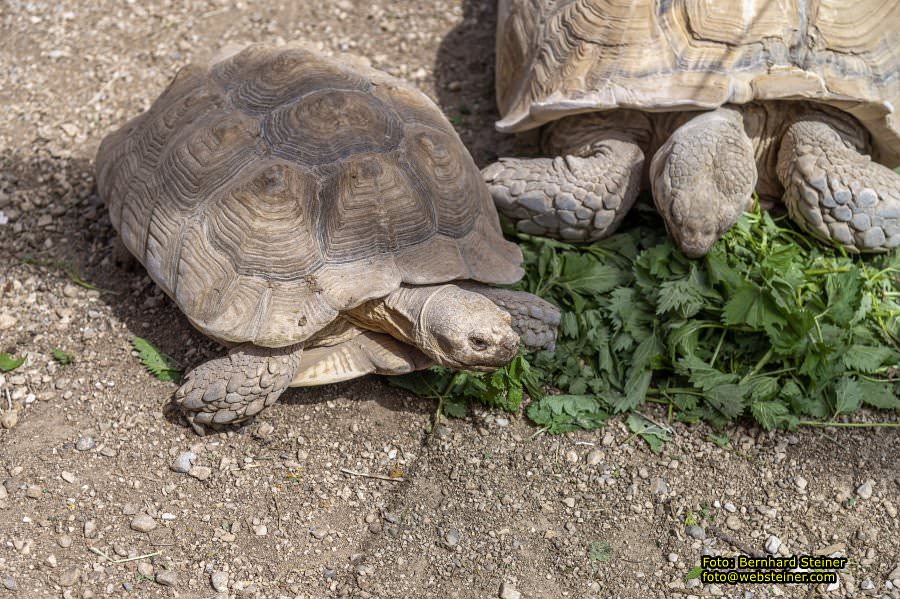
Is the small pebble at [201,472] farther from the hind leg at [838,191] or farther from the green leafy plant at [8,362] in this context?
the hind leg at [838,191]

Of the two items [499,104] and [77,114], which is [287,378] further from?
[77,114]

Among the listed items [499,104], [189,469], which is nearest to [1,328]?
[189,469]

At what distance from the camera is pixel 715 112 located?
11.9ft

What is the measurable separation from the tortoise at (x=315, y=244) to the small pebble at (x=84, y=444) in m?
0.39

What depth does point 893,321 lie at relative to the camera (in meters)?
3.53

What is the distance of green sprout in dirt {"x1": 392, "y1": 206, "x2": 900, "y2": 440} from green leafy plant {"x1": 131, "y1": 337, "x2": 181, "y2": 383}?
3.22 feet

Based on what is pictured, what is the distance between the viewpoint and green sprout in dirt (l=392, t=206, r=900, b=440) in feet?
10.8

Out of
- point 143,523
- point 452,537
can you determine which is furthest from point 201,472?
point 452,537

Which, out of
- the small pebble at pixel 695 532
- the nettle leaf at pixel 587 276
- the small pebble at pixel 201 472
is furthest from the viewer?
the nettle leaf at pixel 587 276

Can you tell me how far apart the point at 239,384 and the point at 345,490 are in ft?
1.78

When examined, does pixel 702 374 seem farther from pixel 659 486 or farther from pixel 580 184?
pixel 580 184

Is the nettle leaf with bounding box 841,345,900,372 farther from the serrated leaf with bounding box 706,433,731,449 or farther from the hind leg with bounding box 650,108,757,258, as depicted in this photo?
the hind leg with bounding box 650,108,757,258

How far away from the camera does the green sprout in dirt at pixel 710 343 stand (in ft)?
10.8

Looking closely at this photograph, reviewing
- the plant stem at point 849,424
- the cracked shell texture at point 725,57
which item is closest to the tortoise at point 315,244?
the cracked shell texture at point 725,57
